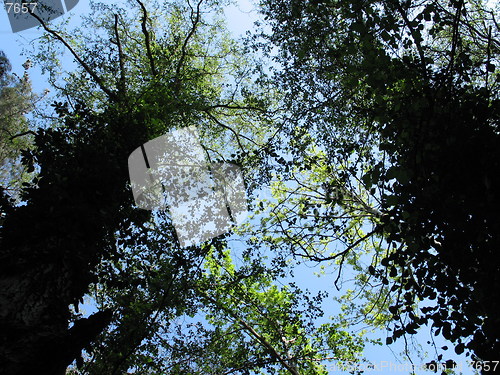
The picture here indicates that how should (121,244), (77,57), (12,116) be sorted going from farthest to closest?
(12,116) → (77,57) → (121,244)

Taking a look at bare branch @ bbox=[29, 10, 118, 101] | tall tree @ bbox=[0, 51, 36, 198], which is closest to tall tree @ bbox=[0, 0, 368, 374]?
bare branch @ bbox=[29, 10, 118, 101]

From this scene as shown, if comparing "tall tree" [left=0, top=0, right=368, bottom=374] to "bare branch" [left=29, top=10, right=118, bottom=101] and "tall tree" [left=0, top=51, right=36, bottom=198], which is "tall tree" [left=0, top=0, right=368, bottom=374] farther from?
"tall tree" [left=0, top=51, right=36, bottom=198]

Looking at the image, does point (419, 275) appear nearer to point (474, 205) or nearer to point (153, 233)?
point (474, 205)

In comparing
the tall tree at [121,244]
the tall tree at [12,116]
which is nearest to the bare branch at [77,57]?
the tall tree at [121,244]

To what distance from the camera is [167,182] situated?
7.46 meters

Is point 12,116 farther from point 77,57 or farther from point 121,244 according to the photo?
point 121,244

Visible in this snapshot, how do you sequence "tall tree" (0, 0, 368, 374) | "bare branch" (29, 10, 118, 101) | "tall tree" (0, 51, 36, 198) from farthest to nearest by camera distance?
"tall tree" (0, 51, 36, 198), "bare branch" (29, 10, 118, 101), "tall tree" (0, 0, 368, 374)

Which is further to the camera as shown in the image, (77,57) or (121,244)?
(77,57)

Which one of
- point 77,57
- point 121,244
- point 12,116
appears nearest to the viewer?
point 121,244

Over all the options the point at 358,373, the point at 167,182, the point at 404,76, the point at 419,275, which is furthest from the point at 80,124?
the point at 358,373

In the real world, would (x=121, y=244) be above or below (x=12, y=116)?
below

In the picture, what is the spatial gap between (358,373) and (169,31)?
12487mm

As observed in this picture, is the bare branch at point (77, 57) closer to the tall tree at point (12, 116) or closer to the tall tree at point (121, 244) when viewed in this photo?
the tall tree at point (121, 244)

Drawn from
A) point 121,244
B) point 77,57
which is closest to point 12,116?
point 77,57
